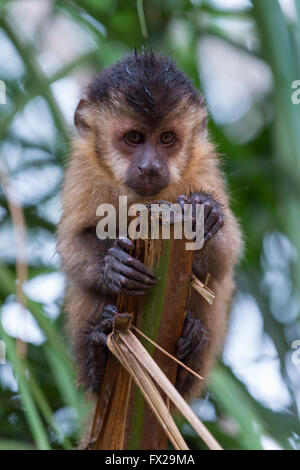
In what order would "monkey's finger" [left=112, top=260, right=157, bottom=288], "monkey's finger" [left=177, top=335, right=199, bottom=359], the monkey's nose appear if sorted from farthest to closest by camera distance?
the monkey's nose < "monkey's finger" [left=177, top=335, right=199, bottom=359] < "monkey's finger" [left=112, top=260, right=157, bottom=288]

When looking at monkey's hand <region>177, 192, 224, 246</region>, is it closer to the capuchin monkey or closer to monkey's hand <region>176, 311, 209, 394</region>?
the capuchin monkey

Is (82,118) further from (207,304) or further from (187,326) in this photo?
(187,326)

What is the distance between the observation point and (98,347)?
2.95 metres

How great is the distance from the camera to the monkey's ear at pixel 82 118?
3.66 m

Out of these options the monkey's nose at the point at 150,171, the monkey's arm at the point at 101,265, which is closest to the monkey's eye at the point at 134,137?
the monkey's nose at the point at 150,171

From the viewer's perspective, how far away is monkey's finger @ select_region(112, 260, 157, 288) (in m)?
2.29

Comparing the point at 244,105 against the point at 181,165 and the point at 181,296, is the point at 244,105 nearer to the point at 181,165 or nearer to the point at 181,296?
the point at 181,165

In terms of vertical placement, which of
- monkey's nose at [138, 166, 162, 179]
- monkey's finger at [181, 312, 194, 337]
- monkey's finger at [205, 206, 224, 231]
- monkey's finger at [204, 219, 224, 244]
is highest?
monkey's nose at [138, 166, 162, 179]

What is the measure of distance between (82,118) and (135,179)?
0.70 m

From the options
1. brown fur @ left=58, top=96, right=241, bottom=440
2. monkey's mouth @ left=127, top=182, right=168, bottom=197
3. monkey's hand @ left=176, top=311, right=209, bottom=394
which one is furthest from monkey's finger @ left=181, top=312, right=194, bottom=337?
monkey's mouth @ left=127, top=182, right=168, bottom=197

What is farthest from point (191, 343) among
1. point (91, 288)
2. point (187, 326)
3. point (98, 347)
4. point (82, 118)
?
point (82, 118)

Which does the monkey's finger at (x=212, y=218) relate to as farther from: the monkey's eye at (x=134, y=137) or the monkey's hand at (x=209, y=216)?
the monkey's eye at (x=134, y=137)

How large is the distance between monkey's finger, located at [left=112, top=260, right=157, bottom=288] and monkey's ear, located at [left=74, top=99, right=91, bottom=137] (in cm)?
126

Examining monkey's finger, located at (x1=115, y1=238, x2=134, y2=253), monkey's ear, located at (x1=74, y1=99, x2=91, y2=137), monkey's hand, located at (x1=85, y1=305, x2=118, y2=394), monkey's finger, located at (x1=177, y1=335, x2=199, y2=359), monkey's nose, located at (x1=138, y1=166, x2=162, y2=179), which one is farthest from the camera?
monkey's ear, located at (x1=74, y1=99, x2=91, y2=137)
